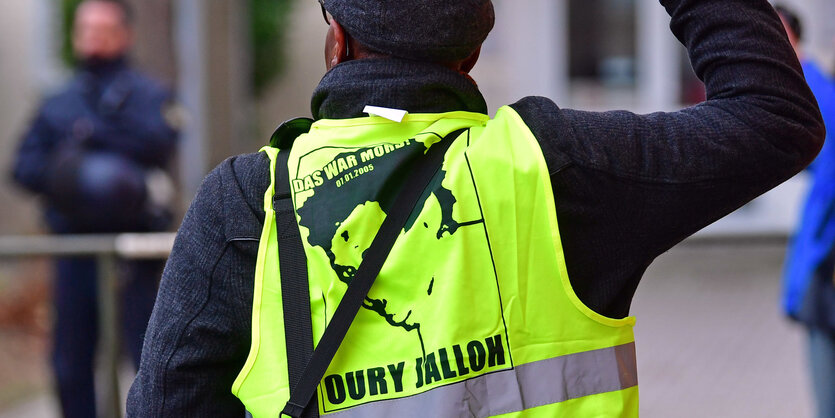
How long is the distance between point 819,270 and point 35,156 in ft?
11.8

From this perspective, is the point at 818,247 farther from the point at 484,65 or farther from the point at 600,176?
the point at 484,65

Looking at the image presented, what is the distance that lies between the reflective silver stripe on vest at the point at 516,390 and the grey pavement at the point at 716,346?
3875 mm

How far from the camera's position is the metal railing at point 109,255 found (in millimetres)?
4445

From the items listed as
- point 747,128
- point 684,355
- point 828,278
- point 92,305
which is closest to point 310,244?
point 747,128

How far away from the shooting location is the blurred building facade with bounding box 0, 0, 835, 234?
939 cm

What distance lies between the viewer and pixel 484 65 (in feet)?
47.6

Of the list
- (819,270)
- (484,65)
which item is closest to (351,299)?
(819,270)

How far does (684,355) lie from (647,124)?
17.0 ft

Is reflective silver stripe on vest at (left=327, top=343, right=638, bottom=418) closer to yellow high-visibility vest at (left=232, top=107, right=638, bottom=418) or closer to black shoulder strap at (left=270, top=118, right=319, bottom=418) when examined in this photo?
yellow high-visibility vest at (left=232, top=107, right=638, bottom=418)

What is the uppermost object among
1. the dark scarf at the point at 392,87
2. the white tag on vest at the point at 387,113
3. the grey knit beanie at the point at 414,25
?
the grey knit beanie at the point at 414,25

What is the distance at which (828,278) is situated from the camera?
147 inches

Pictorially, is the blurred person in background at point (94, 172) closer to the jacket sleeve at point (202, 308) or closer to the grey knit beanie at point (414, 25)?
the jacket sleeve at point (202, 308)

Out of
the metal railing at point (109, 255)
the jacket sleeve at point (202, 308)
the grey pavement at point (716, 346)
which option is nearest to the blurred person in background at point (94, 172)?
the metal railing at point (109, 255)

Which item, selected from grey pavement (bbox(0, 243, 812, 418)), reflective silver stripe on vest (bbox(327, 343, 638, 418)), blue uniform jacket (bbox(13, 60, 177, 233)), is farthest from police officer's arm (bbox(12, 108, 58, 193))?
reflective silver stripe on vest (bbox(327, 343, 638, 418))
